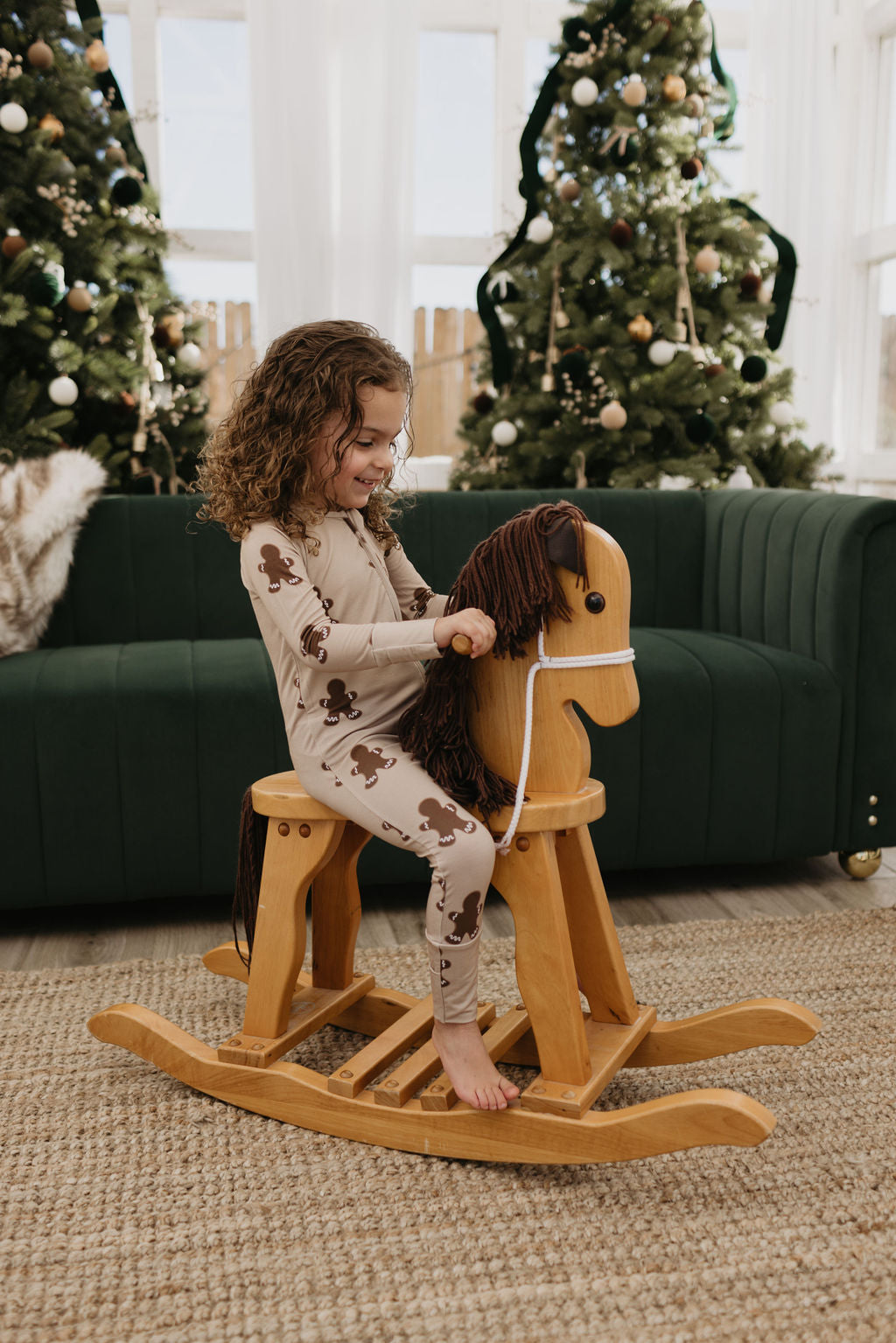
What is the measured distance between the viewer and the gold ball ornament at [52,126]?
2.66 metres

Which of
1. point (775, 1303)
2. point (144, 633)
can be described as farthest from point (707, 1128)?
point (144, 633)

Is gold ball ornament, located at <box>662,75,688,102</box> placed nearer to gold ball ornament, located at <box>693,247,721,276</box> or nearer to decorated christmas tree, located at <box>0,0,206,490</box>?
gold ball ornament, located at <box>693,247,721,276</box>

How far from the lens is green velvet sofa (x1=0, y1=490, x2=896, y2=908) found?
6.10 ft

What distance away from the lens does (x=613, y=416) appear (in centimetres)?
290

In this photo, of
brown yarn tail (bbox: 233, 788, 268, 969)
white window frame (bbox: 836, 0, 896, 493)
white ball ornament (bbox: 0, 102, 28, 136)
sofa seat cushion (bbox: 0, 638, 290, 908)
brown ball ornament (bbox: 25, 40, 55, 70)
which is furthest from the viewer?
white window frame (bbox: 836, 0, 896, 493)

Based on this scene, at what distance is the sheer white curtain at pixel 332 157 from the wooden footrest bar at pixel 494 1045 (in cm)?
241

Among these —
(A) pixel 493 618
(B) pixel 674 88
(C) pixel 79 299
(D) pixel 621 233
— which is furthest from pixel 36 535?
(B) pixel 674 88

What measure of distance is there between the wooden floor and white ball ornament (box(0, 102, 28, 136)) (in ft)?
5.98

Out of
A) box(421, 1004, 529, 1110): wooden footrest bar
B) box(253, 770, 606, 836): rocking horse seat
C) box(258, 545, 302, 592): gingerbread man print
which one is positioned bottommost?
box(421, 1004, 529, 1110): wooden footrest bar

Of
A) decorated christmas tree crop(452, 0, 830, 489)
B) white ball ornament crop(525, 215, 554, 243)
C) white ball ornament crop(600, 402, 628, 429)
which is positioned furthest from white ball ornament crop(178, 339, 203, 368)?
white ball ornament crop(600, 402, 628, 429)

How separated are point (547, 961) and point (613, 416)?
6.57ft

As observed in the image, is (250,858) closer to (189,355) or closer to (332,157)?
(189,355)

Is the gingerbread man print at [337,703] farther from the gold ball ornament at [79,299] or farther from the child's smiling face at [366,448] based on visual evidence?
the gold ball ornament at [79,299]

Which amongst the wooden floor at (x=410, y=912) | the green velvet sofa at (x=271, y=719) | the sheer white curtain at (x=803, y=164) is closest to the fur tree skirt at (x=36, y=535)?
the green velvet sofa at (x=271, y=719)
